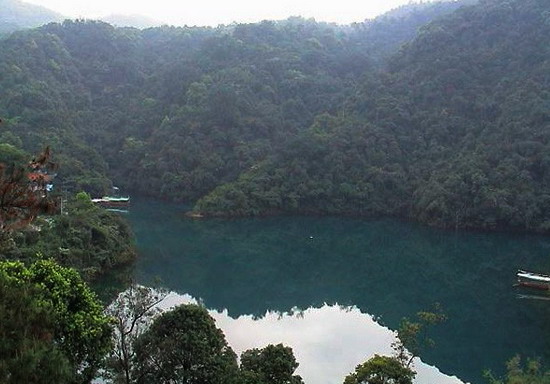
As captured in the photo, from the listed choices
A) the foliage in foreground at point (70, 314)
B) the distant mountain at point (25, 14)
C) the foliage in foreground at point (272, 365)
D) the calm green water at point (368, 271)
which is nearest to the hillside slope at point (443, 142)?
the calm green water at point (368, 271)

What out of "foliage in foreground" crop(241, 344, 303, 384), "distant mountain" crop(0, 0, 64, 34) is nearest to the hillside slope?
"foliage in foreground" crop(241, 344, 303, 384)

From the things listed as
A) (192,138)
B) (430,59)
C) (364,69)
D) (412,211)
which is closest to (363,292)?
(412,211)

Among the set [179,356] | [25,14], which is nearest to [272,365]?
[179,356]

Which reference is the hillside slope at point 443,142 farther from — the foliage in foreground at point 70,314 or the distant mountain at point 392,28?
the foliage in foreground at point 70,314

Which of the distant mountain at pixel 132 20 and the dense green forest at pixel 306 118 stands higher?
the distant mountain at pixel 132 20

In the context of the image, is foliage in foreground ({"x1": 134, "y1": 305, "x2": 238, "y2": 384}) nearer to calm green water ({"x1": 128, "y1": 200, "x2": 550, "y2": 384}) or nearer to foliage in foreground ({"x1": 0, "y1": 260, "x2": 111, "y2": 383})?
foliage in foreground ({"x1": 0, "y1": 260, "x2": 111, "y2": 383})

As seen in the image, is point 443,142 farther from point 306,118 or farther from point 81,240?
point 81,240

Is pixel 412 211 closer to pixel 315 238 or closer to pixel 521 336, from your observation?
pixel 315 238
